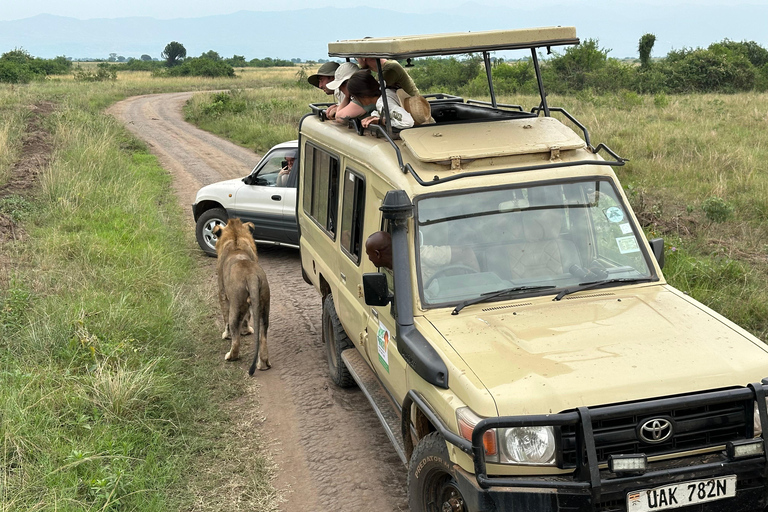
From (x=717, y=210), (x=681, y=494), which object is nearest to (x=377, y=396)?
(x=681, y=494)

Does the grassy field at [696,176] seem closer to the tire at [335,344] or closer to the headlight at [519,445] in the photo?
the tire at [335,344]

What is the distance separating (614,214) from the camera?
4586mm

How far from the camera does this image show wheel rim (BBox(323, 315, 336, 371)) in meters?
6.59

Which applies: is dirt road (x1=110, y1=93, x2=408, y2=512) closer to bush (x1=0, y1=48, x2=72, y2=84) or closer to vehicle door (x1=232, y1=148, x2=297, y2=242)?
vehicle door (x1=232, y1=148, x2=297, y2=242)

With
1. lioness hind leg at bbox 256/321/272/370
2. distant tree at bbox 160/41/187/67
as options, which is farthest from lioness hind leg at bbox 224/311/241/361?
distant tree at bbox 160/41/187/67

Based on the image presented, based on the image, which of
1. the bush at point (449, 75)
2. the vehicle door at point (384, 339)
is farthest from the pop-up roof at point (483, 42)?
the bush at point (449, 75)

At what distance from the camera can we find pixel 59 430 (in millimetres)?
5145

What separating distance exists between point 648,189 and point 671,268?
4.47 meters

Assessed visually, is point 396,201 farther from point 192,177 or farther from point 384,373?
point 192,177

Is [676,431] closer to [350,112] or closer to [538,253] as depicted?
[538,253]

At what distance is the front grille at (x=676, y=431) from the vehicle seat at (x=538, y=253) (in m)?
1.26

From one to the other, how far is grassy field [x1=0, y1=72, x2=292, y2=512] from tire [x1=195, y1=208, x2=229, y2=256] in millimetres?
211

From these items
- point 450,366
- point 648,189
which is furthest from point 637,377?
point 648,189

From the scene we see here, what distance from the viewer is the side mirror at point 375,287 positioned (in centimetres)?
409
